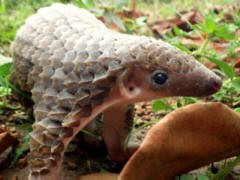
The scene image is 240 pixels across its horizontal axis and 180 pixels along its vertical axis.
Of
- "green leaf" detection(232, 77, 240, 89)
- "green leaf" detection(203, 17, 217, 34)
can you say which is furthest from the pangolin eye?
"green leaf" detection(203, 17, 217, 34)

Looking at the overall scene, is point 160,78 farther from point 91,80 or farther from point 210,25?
point 210,25

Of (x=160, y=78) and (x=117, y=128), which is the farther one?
(x=117, y=128)

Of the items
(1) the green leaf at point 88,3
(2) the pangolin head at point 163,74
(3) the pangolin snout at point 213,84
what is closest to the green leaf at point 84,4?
(1) the green leaf at point 88,3

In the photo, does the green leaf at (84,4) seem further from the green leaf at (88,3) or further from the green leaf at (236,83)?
the green leaf at (236,83)

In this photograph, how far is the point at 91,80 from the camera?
4.24 ft

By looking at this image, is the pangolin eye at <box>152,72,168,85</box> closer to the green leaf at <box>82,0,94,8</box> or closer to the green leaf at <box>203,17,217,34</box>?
the green leaf at <box>203,17,217,34</box>

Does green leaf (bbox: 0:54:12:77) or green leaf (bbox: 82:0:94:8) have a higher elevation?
green leaf (bbox: 82:0:94:8)

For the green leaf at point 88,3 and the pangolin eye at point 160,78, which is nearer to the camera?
the pangolin eye at point 160,78

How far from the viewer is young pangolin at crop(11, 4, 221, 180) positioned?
4.07ft

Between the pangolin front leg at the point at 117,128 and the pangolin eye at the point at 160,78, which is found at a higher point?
the pangolin eye at the point at 160,78

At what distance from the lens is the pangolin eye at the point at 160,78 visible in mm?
1239

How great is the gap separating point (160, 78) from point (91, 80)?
0.24m

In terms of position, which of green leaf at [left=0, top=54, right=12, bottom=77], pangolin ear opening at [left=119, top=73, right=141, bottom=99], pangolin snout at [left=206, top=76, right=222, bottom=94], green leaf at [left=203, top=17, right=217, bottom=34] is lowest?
green leaf at [left=0, top=54, right=12, bottom=77]

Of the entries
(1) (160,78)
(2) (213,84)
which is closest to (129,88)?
(1) (160,78)
